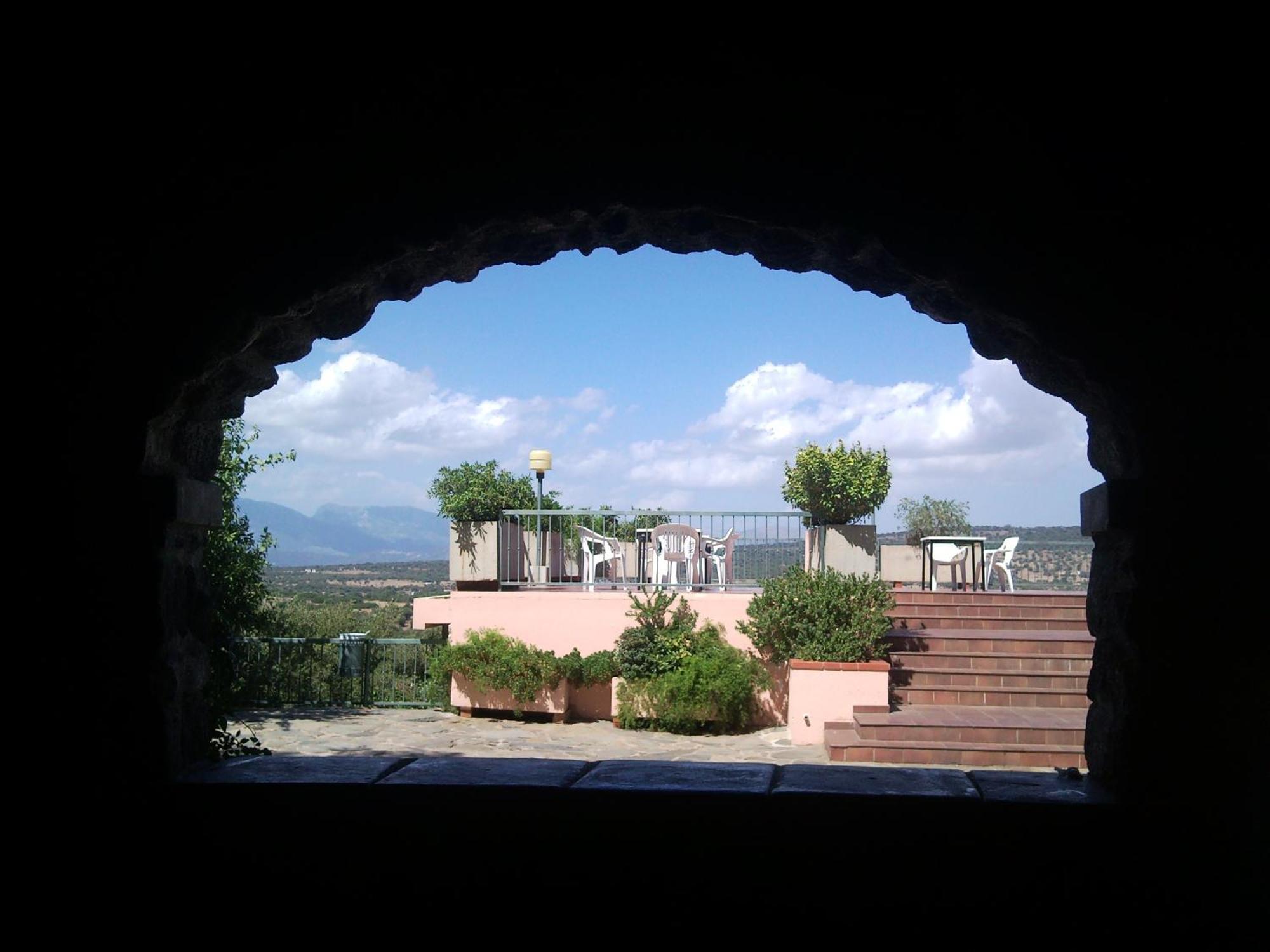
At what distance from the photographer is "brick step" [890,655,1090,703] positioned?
7938mm

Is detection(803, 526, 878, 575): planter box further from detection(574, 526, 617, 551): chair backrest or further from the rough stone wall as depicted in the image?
the rough stone wall

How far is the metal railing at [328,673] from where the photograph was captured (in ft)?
33.4

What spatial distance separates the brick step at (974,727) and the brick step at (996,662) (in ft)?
2.59

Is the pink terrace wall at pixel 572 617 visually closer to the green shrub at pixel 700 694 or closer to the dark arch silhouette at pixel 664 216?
the green shrub at pixel 700 694

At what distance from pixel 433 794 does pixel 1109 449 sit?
208 centimetres

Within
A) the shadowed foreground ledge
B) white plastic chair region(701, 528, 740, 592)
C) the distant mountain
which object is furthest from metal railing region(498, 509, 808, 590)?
the distant mountain

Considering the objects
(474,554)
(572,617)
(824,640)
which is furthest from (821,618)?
(474,554)

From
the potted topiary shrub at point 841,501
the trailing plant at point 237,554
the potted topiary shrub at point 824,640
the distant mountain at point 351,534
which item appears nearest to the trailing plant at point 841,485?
the potted topiary shrub at point 841,501

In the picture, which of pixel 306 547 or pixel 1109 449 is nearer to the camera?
pixel 1109 449

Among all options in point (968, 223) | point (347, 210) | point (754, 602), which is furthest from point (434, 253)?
point (754, 602)

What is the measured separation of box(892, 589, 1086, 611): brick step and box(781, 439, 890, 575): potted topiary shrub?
1.49 ft

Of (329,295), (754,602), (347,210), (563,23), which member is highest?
(563,23)

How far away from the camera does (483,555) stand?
9.98m

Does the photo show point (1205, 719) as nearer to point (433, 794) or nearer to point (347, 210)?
point (433, 794)
